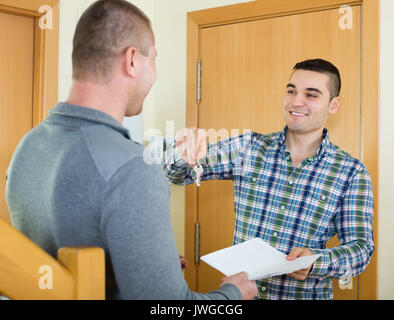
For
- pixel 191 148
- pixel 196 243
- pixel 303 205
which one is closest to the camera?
pixel 303 205

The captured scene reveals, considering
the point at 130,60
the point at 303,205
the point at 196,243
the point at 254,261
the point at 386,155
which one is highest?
the point at 130,60

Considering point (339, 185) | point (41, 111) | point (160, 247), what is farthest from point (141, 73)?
point (41, 111)

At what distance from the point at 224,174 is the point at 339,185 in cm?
45

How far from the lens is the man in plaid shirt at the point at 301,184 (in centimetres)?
141

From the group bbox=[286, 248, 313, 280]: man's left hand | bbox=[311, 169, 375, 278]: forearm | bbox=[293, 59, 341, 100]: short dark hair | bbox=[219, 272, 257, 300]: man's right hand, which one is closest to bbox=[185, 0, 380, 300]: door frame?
bbox=[293, 59, 341, 100]: short dark hair

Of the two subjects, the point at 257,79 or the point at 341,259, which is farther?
the point at 257,79

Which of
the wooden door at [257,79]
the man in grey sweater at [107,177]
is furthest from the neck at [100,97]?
the wooden door at [257,79]

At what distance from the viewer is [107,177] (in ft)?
2.23

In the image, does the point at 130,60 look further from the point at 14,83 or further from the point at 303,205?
the point at 14,83

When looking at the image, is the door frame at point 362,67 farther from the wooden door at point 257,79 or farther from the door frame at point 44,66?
the door frame at point 44,66

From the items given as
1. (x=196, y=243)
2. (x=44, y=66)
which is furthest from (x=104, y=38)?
(x=196, y=243)

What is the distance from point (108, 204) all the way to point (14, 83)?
57.5 inches

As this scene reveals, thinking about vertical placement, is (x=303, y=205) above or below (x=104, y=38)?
below

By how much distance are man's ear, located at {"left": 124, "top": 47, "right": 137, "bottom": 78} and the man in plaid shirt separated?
807mm
